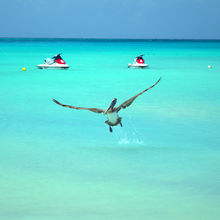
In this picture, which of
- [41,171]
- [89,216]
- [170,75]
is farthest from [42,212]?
[170,75]

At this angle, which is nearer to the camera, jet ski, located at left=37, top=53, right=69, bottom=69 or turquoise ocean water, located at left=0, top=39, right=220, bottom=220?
turquoise ocean water, located at left=0, top=39, right=220, bottom=220

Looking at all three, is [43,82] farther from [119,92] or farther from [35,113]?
[35,113]

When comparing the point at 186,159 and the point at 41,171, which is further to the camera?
the point at 186,159

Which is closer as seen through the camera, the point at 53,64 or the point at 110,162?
the point at 110,162

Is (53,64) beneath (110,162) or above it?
above

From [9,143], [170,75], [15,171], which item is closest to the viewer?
A: [15,171]

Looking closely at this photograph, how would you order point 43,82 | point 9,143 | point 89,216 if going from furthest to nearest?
1. point 43,82
2. point 9,143
3. point 89,216

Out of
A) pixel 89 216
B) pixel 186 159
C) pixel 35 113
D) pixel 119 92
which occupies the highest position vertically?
pixel 119 92

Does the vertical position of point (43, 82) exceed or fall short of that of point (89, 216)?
it exceeds it

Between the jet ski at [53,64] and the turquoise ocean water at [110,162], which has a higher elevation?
the jet ski at [53,64]

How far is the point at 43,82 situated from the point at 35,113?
1266 centimetres

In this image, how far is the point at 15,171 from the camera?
406 inches

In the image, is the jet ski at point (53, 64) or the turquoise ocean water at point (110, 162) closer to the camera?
the turquoise ocean water at point (110, 162)

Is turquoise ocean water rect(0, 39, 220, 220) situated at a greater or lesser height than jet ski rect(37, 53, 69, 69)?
lesser
